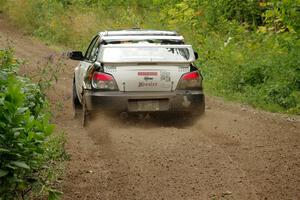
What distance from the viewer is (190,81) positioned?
10.4m

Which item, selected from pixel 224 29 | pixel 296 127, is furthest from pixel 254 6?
pixel 296 127

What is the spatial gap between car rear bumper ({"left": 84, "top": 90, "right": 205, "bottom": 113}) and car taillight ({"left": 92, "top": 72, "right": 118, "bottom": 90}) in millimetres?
79

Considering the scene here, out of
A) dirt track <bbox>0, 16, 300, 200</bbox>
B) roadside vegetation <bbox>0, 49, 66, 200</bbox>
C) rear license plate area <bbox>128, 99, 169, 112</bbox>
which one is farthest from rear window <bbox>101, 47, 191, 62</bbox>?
roadside vegetation <bbox>0, 49, 66, 200</bbox>

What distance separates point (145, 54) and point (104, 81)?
80 cm

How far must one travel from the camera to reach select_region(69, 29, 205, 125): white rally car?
10.2 meters

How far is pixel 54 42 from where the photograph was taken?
26.6 meters

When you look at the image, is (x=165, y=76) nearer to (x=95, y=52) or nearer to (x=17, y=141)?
(x=95, y=52)

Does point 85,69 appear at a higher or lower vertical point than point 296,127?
higher

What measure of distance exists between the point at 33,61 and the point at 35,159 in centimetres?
1686

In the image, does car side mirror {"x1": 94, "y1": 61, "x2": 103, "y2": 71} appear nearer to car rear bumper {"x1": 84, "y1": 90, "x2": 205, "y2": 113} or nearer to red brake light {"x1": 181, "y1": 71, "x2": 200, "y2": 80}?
car rear bumper {"x1": 84, "y1": 90, "x2": 205, "y2": 113}

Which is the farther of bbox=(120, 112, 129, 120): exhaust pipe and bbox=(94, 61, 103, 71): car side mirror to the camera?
bbox=(120, 112, 129, 120): exhaust pipe

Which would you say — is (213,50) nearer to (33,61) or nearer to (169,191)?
(33,61)

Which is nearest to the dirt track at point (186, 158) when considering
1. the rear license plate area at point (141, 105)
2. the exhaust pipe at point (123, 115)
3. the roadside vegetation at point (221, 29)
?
the exhaust pipe at point (123, 115)

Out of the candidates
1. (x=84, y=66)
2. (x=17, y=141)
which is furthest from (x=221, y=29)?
(x=17, y=141)
